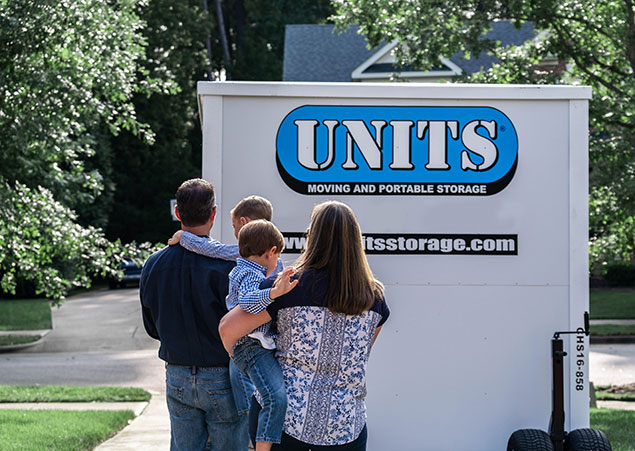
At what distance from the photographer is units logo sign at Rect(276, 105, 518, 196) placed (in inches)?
192

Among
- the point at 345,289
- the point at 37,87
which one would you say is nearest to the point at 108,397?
the point at 37,87

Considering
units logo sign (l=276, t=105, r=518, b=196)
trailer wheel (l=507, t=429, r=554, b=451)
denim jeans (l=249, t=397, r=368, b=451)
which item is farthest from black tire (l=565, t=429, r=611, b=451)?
denim jeans (l=249, t=397, r=368, b=451)

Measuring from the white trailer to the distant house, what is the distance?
24977mm

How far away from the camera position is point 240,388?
4.33 m

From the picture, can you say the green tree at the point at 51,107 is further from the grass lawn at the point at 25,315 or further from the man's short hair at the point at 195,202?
the grass lawn at the point at 25,315

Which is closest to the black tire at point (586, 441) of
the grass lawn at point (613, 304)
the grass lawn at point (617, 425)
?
the grass lawn at point (617, 425)

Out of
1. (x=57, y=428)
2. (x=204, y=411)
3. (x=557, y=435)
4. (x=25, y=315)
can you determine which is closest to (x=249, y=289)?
(x=204, y=411)

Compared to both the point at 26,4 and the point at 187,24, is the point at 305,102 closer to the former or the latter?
the point at 26,4

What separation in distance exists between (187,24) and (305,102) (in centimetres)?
4106

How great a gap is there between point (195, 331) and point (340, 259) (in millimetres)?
1133

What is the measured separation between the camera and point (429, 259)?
4.88 meters

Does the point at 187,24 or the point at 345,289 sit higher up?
the point at 187,24

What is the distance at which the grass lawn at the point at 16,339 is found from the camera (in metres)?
19.0

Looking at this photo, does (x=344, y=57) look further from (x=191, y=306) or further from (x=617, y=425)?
(x=191, y=306)
